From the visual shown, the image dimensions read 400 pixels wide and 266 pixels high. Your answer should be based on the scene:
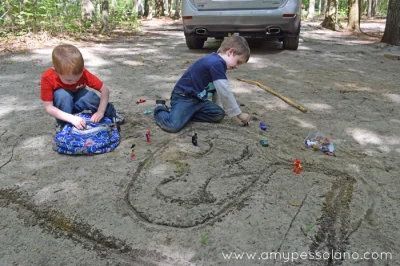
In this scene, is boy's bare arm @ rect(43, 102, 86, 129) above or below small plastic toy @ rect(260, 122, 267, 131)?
above

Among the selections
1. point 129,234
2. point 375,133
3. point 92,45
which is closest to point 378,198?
point 375,133

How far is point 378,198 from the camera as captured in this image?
2.15m

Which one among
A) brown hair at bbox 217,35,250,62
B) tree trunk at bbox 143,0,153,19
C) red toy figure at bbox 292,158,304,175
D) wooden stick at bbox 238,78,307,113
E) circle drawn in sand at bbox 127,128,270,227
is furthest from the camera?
tree trunk at bbox 143,0,153,19

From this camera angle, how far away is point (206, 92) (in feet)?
10.6

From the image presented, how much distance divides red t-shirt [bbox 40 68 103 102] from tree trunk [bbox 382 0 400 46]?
23.6ft

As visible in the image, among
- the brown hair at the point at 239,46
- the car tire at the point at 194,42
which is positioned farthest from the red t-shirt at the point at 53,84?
the car tire at the point at 194,42

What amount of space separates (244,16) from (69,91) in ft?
12.4

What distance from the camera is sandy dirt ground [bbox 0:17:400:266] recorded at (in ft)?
5.73

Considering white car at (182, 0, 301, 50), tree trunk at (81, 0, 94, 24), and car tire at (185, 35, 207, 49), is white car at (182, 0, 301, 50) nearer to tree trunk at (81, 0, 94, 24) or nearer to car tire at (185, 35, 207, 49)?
car tire at (185, 35, 207, 49)

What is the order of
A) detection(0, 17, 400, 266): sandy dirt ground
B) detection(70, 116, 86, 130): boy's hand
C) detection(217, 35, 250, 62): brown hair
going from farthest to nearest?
1. detection(217, 35, 250, 62): brown hair
2. detection(70, 116, 86, 130): boy's hand
3. detection(0, 17, 400, 266): sandy dirt ground

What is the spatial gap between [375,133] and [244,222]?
192 centimetres

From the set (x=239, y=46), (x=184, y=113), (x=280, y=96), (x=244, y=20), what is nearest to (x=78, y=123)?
(x=184, y=113)

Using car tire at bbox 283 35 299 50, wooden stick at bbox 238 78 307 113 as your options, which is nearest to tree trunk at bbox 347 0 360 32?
car tire at bbox 283 35 299 50

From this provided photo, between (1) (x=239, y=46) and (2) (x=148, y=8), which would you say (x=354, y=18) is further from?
(2) (x=148, y=8)
